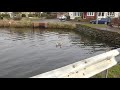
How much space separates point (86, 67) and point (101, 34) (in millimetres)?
33128

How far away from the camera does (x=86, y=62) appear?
3689 millimetres

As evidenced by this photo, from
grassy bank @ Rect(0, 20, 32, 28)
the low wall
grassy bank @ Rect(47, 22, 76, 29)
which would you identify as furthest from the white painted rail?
grassy bank @ Rect(0, 20, 32, 28)

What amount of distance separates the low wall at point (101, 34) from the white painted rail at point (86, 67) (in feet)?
89.8

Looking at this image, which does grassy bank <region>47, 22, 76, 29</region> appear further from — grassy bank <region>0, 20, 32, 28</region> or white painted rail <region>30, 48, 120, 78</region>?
white painted rail <region>30, 48, 120, 78</region>

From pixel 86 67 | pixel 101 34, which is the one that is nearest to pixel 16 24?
pixel 101 34

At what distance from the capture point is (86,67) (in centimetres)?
377

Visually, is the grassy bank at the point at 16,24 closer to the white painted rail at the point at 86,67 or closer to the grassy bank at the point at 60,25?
the grassy bank at the point at 60,25

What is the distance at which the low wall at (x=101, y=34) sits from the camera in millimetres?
32219

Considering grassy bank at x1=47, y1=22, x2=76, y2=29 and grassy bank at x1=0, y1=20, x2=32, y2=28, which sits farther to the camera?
grassy bank at x1=0, y1=20, x2=32, y2=28

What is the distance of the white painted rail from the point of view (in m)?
2.83

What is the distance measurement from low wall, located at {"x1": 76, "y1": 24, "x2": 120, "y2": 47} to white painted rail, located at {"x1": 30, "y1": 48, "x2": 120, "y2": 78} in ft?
89.8

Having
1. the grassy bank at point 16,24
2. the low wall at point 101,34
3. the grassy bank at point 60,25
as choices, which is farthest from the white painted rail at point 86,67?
the grassy bank at point 16,24

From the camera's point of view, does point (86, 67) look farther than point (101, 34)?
No

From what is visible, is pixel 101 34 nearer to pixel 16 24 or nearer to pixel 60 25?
pixel 60 25
